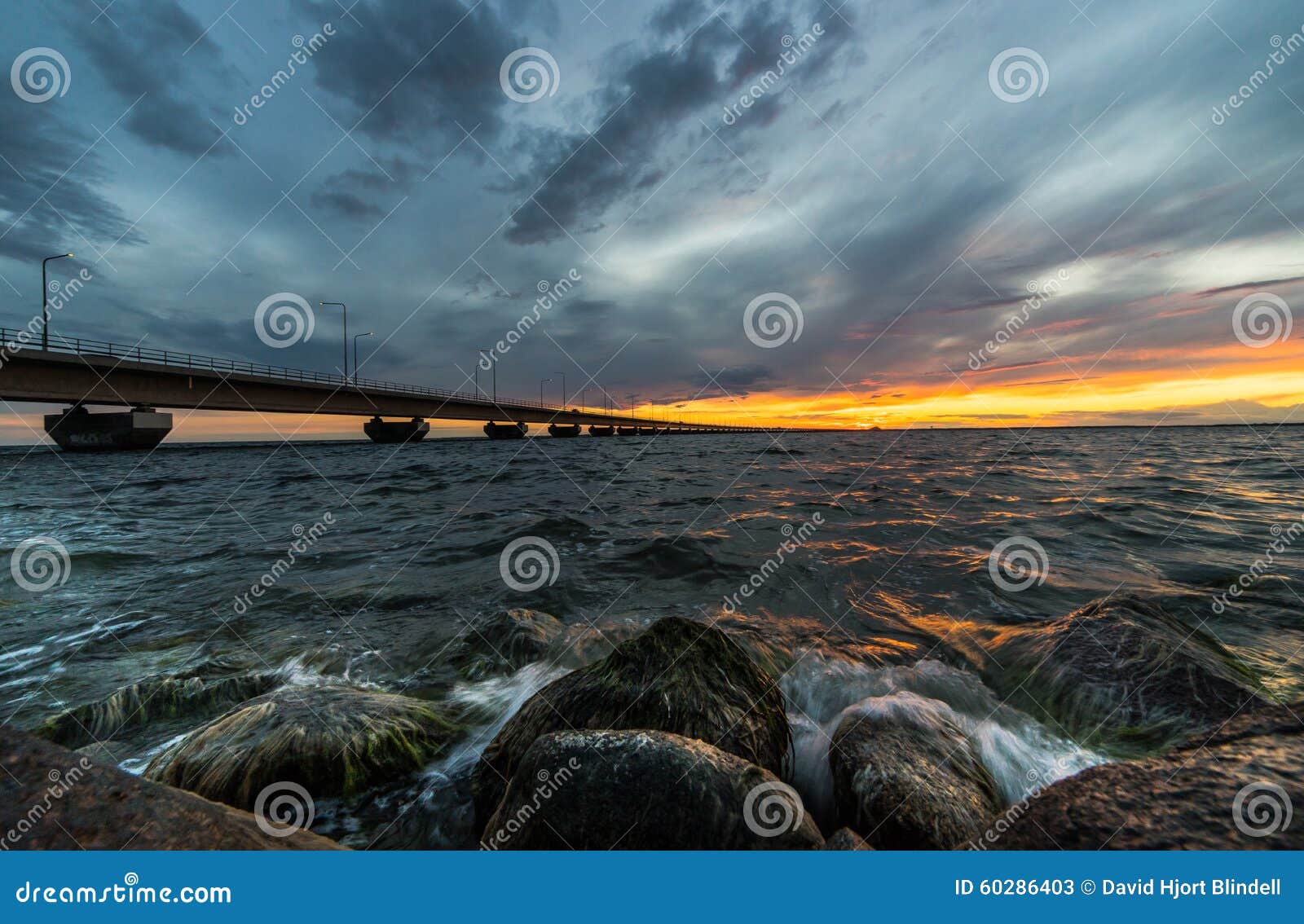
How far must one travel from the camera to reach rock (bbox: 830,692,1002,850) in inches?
114

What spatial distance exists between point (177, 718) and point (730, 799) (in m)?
5.29

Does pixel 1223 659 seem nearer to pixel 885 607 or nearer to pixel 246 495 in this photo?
pixel 885 607

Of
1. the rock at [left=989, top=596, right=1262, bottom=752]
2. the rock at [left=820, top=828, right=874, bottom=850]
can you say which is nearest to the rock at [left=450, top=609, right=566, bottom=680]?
the rock at [left=820, top=828, right=874, bottom=850]

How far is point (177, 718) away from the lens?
4.48 metres
